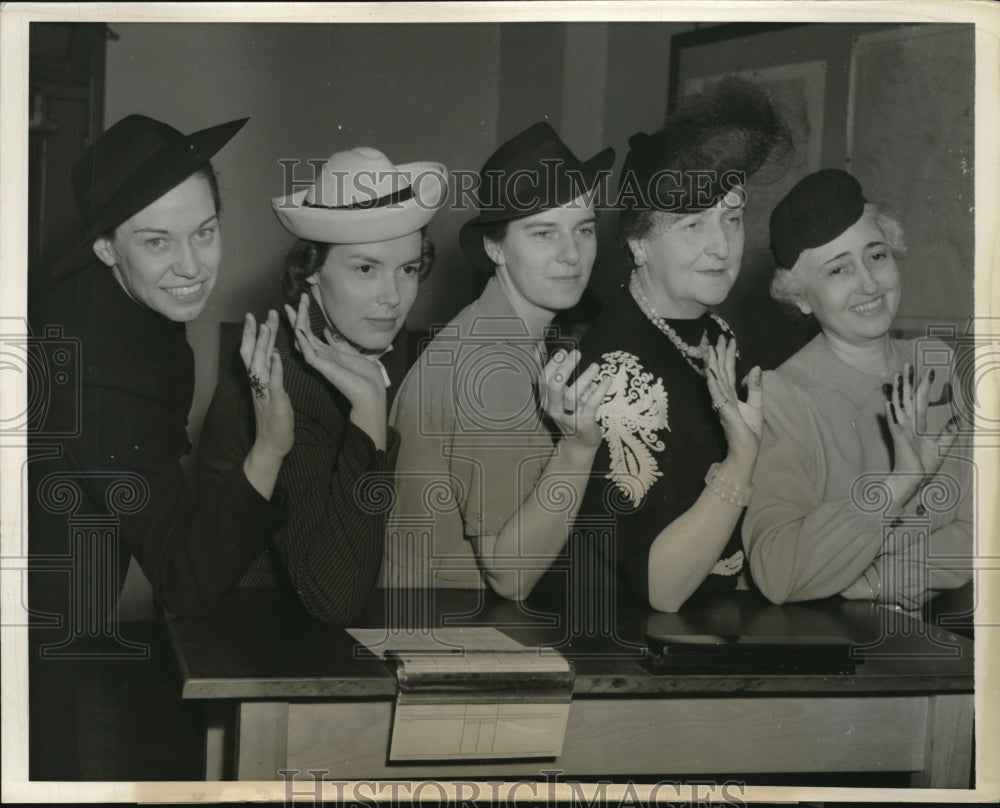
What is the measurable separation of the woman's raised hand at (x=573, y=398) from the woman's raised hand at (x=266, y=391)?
505 mm

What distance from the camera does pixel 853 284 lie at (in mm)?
2516

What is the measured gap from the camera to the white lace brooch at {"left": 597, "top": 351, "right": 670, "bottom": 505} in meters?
2.46

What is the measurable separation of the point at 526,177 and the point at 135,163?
2.48ft

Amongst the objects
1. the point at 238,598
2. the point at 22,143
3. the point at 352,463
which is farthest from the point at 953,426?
the point at 22,143

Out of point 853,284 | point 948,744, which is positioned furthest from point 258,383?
point 948,744

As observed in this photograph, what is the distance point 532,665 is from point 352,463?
0.52 m

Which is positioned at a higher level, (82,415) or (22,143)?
(22,143)

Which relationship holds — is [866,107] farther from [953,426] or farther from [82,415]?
[82,415]

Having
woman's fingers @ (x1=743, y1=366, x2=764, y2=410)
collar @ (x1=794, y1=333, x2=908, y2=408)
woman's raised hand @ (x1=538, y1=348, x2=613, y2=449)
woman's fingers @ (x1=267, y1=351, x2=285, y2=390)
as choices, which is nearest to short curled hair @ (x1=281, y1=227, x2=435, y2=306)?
woman's fingers @ (x1=267, y1=351, x2=285, y2=390)

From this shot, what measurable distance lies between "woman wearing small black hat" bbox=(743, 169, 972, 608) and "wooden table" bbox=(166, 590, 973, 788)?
91 millimetres

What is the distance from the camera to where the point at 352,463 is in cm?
241

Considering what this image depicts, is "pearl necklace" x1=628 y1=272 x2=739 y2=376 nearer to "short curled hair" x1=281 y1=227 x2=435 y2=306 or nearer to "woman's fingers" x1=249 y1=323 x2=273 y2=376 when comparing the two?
"short curled hair" x1=281 y1=227 x2=435 y2=306

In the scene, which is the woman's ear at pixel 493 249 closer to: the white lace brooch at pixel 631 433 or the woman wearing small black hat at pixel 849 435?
the white lace brooch at pixel 631 433

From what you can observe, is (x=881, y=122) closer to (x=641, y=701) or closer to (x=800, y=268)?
(x=800, y=268)
